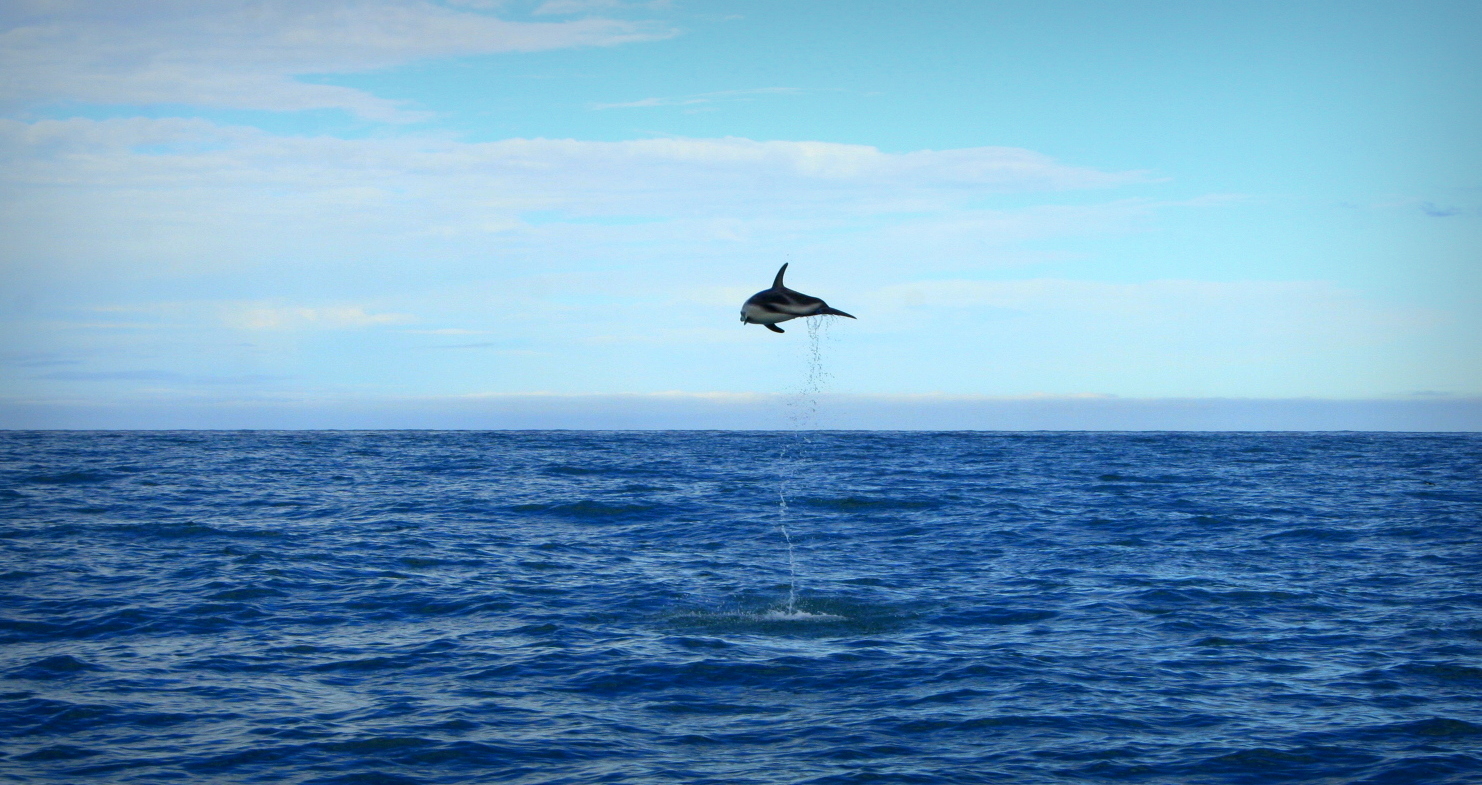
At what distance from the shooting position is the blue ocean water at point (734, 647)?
43.1 feet

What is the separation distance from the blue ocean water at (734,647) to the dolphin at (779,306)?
18.4 ft

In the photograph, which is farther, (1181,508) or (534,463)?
(534,463)

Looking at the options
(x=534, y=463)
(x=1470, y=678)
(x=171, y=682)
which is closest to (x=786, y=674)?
(x=171, y=682)

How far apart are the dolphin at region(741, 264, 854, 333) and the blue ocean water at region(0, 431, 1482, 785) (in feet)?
18.4

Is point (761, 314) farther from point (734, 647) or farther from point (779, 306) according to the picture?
point (734, 647)

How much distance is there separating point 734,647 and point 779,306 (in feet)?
26.4

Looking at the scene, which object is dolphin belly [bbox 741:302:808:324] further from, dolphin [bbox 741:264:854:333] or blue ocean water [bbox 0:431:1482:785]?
blue ocean water [bbox 0:431:1482:785]

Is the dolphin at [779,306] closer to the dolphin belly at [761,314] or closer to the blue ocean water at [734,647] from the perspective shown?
the dolphin belly at [761,314]

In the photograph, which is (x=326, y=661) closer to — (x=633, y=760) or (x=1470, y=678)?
(x=633, y=760)

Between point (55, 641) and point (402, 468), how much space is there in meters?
51.7

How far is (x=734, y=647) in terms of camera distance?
737 inches

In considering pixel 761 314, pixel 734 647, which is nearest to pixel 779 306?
pixel 761 314

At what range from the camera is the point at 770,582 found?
2567cm

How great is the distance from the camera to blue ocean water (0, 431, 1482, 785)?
518 inches
